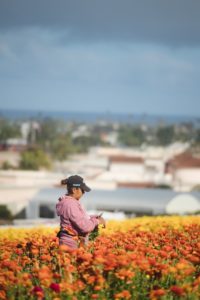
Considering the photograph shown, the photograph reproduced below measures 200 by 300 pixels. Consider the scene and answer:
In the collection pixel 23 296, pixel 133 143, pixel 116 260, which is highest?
pixel 133 143

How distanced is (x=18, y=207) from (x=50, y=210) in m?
4.62

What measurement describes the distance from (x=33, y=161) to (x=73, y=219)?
67.4 metres

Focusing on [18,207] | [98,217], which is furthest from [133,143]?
[98,217]

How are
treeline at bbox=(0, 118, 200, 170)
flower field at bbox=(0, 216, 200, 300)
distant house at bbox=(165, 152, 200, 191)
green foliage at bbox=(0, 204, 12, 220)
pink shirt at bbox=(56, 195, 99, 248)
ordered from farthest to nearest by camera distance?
treeline at bbox=(0, 118, 200, 170) < distant house at bbox=(165, 152, 200, 191) < green foliage at bbox=(0, 204, 12, 220) < pink shirt at bbox=(56, 195, 99, 248) < flower field at bbox=(0, 216, 200, 300)

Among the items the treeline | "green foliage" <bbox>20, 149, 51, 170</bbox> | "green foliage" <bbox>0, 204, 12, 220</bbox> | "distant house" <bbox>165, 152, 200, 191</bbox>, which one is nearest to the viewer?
"green foliage" <bbox>0, 204, 12, 220</bbox>

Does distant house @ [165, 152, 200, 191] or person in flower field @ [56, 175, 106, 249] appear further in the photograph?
distant house @ [165, 152, 200, 191]

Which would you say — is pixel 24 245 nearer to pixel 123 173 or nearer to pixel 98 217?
pixel 98 217

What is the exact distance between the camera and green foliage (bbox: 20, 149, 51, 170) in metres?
73.5

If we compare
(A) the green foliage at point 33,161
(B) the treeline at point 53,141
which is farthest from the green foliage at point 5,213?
(A) the green foliage at point 33,161

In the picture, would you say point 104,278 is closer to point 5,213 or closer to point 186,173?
point 5,213

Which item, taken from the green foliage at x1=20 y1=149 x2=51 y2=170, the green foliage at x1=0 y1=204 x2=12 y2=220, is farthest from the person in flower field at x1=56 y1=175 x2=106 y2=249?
the green foliage at x1=20 y1=149 x2=51 y2=170

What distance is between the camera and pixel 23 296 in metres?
5.42

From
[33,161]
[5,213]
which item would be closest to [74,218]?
[5,213]

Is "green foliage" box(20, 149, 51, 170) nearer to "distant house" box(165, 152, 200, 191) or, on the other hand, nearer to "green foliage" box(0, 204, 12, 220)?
"distant house" box(165, 152, 200, 191)
